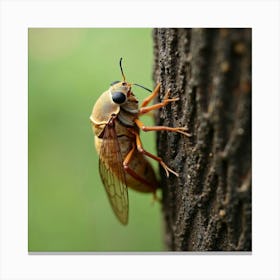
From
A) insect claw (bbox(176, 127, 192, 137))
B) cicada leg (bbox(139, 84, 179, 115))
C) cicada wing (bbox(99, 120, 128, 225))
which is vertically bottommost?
cicada wing (bbox(99, 120, 128, 225))

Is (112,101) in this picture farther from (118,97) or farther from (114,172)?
(114,172)

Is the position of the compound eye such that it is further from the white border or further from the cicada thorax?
the white border

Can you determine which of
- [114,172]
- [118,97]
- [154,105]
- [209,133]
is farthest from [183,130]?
[114,172]

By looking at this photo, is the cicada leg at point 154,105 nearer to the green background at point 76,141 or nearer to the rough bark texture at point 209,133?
the rough bark texture at point 209,133

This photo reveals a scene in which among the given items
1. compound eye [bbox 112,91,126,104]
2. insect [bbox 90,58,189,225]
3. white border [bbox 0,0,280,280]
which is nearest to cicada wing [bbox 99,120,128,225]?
insect [bbox 90,58,189,225]
